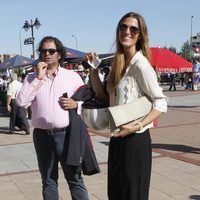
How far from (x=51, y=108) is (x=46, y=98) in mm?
97

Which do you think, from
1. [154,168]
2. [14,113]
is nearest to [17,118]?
[14,113]

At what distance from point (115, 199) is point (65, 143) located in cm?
94

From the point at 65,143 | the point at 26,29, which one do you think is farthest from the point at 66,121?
the point at 26,29

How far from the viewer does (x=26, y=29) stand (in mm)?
30359

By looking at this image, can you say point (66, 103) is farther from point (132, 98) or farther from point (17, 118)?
point (17, 118)

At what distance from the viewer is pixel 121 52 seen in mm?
2846

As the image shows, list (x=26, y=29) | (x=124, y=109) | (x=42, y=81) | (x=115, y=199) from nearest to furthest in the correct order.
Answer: (x=124, y=109), (x=115, y=199), (x=42, y=81), (x=26, y=29)

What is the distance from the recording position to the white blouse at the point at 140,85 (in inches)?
106

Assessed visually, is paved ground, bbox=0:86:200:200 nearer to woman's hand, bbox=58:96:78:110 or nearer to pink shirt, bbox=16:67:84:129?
pink shirt, bbox=16:67:84:129

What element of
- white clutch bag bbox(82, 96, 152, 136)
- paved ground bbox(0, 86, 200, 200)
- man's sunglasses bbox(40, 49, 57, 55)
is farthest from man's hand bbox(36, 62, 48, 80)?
paved ground bbox(0, 86, 200, 200)

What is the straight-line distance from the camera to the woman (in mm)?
2707

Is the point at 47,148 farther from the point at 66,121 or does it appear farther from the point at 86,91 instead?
the point at 86,91

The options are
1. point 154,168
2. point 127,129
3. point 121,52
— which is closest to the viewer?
point 127,129

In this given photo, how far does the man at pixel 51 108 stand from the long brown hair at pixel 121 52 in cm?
75
